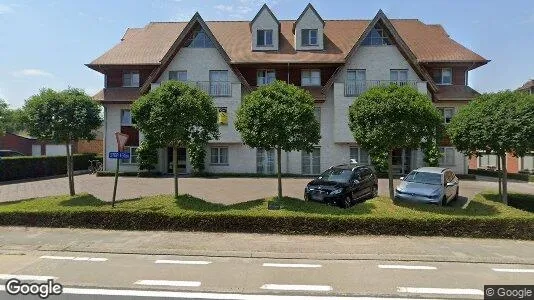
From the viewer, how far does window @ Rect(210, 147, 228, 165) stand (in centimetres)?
2600

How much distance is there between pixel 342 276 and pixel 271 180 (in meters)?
16.5

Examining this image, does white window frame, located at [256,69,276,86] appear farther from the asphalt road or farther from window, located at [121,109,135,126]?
the asphalt road

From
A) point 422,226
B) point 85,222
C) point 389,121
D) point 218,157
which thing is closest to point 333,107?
point 218,157

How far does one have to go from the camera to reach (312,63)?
25047 millimetres

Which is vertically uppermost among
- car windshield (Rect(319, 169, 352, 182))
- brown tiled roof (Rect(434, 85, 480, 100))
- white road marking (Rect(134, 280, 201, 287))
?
brown tiled roof (Rect(434, 85, 480, 100))

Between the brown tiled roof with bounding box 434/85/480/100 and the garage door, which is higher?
the brown tiled roof with bounding box 434/85/480/100

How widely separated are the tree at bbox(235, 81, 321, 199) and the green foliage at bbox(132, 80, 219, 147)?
1261mm

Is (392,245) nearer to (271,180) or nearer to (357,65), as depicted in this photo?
(271,180)

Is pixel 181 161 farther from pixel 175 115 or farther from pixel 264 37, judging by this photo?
pixel 175 115

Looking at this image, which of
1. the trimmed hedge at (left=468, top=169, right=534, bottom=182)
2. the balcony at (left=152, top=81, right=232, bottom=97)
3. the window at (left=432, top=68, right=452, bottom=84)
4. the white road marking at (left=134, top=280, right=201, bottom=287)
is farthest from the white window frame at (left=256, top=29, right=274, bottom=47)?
the white road marking at (left=134, top=280, right=201, bottom=287)

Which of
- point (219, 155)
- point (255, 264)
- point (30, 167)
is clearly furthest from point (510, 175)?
point (30, 167)

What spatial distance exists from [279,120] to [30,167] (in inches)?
809

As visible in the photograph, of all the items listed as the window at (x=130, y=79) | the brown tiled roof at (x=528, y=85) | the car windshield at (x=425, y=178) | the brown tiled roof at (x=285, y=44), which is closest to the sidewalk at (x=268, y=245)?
the car windshield at (x=425, y=178)

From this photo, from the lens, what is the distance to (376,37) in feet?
81.5
